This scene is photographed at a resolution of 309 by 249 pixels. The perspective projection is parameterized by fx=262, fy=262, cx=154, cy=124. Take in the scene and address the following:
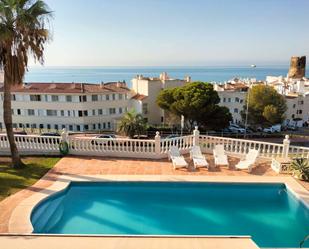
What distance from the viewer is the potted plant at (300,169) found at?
40.2 feet

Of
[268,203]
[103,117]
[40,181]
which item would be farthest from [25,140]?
[103,117]

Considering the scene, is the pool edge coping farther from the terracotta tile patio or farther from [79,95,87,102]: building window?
[79,95,87,102]: building window

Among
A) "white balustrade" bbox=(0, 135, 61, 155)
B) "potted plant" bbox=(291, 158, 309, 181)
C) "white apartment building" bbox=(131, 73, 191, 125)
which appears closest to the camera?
"potted plant" bbox=(291, 158, 309, 181)

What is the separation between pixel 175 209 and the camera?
1048 cm

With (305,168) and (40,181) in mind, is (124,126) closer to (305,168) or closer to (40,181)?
(40,181)

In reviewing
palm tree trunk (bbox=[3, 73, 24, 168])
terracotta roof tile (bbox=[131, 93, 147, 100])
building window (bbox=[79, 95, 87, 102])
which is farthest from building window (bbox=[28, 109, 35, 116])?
palm tree trunk (bbox=[3, 73, 24, 168])

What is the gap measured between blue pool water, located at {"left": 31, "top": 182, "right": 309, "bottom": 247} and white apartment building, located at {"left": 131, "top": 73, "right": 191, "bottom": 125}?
39.7m

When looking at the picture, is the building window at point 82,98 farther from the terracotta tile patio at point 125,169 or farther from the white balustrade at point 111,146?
the terracotta tile patio at point 125,169

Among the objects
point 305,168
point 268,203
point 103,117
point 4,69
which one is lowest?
point 103,117

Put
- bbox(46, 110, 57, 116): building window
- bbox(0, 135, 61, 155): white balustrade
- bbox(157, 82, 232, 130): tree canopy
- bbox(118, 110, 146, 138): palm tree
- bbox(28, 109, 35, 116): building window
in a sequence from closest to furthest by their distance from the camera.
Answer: bbox(0, 135, 61, 155): white balustrade < bbox(118, 110, 146, 138): palm tree < bbox(157, 82, 232, 130): tree canopy < bbox(46, 110, 57, 116): building window < bbox(28, 109, 35, 116): building window

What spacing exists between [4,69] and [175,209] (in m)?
9.77

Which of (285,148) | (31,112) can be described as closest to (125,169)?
(285,148)

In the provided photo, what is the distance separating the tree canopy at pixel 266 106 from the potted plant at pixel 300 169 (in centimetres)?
3295

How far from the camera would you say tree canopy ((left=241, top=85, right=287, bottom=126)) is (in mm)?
43531
